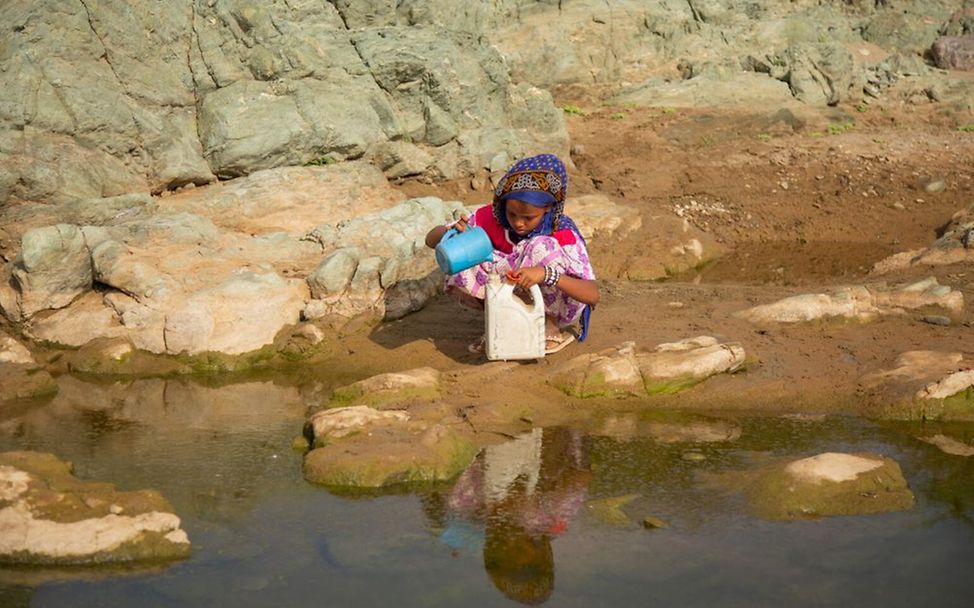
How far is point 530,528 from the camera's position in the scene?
14.6 ft

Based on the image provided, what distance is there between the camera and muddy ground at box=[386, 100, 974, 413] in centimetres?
616

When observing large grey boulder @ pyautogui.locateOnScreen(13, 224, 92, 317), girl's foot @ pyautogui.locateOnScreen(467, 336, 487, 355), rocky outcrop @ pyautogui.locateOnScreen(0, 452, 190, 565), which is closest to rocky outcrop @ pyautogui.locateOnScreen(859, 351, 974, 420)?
girl's foot @ pyautogui.locateOnScreen(467, 336, 487, 355)

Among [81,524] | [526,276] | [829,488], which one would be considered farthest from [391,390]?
[829,488]

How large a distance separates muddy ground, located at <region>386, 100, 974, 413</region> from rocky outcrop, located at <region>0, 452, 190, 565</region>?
2.05 metres

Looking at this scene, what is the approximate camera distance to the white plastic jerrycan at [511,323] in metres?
5.83

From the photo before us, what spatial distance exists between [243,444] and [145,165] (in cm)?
365

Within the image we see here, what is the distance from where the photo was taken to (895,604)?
3.84 metres

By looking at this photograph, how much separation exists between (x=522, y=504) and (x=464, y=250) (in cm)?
154

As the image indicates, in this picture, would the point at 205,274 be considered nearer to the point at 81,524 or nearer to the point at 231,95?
the point at 231,95

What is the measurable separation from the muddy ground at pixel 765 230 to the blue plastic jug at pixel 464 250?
70 cm

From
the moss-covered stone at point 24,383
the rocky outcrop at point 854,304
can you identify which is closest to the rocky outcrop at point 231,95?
the moss-covered stone at point 24,383

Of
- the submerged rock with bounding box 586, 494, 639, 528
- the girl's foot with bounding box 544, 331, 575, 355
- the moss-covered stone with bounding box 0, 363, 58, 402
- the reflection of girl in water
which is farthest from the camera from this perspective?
the girl's foot with bounding box 544, 331, 575, 355

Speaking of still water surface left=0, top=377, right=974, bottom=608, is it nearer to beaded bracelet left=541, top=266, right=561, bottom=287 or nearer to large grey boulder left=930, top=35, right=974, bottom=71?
beaded bracelet left=541, top=266, right=561, bottom=287

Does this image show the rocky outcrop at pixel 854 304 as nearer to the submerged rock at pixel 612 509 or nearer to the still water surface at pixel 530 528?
the still water surface at pixel 530 528
